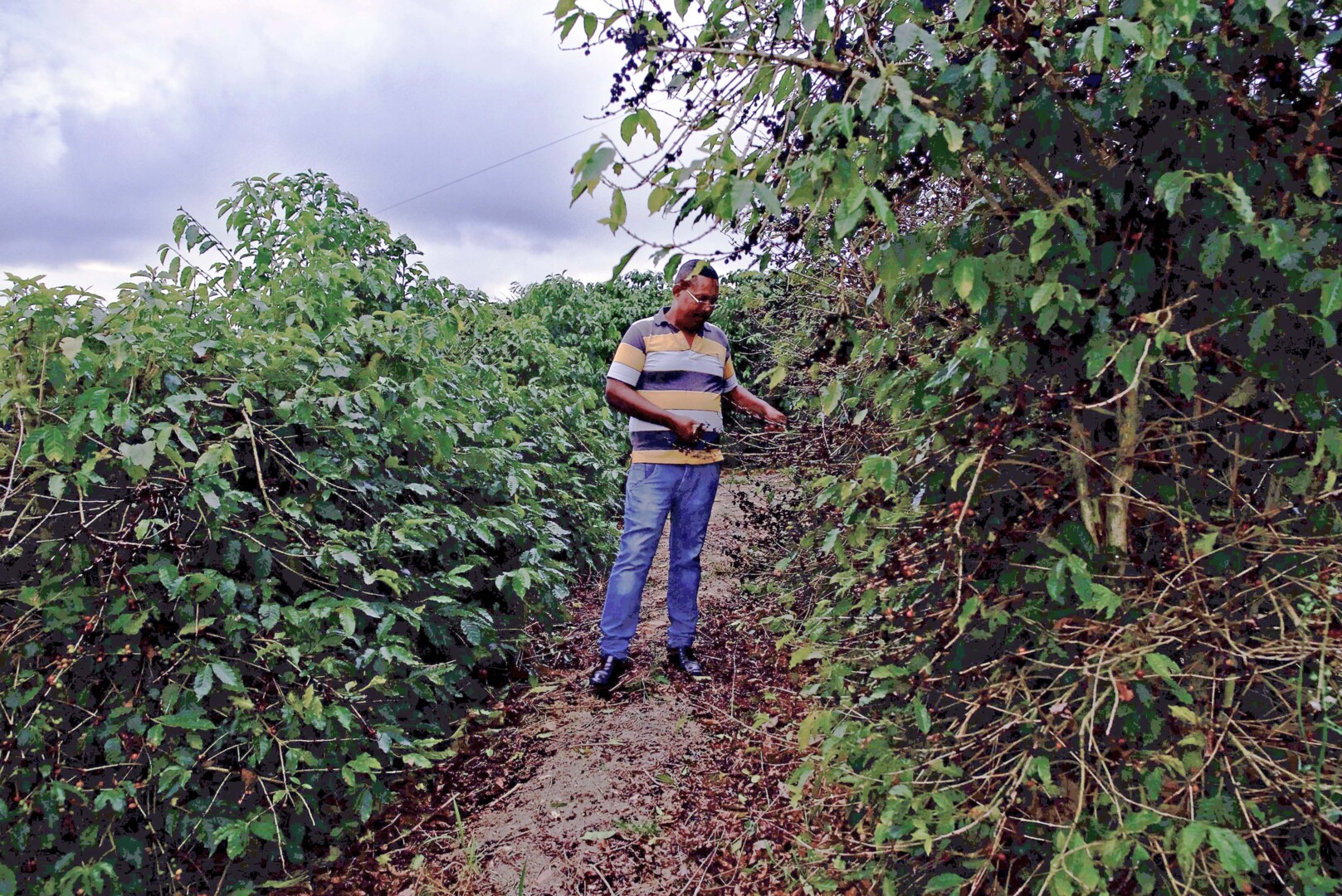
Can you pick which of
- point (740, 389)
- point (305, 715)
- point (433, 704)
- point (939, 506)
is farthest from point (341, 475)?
point (939, 506)

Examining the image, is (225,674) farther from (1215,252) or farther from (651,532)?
(1215,252)

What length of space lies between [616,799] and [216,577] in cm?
161

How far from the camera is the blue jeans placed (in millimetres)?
3611

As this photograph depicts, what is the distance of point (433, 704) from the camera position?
3365 millimetres

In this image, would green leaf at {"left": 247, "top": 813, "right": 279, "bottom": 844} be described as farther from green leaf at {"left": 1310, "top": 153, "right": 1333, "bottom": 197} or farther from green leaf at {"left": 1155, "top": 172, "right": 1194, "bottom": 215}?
green leaf at {"left": 1310, "top": 153, "right": 1333, "bottom": 197}

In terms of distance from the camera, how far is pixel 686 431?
3.51 metres

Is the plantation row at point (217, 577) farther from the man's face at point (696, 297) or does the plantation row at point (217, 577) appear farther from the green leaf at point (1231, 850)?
the green leaf at point (1231, 850)

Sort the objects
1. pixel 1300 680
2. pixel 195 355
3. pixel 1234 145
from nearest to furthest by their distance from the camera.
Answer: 1. pixel 1300 680
2. pixel 1234 145
3. pixel 195 355

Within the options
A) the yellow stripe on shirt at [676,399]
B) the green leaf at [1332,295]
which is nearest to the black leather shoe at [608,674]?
the yellow stripe on shirt at [676,399]

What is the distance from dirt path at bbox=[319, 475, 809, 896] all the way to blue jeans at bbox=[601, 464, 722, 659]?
1.28ft

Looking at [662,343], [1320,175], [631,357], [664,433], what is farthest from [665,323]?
[1320,175]

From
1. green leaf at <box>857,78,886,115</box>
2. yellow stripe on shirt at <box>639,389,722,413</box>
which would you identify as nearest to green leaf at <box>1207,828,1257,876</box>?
green leaf at <box>857,78,886,115</box>

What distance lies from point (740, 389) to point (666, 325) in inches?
20.8

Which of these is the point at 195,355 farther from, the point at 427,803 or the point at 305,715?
the point at 427,803
